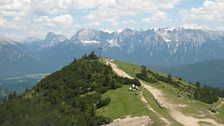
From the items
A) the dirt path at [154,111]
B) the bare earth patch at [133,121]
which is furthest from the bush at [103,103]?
the bare earth patch at [133,121]

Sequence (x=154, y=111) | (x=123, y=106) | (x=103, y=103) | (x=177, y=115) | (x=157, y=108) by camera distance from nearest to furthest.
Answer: (x=177, y=115), (x=154, y=111), (x=157, y=108), (x=123, y=106), (x=103, y=103)

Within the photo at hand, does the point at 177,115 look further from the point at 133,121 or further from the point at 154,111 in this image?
the point at 133,121

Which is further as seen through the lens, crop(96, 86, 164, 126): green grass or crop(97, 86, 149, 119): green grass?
crop(97, 86, 149, 119): green grass

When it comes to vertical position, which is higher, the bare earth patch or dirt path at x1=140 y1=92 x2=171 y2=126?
dirt path at x1=140 y1=92 x2=171 y2=126

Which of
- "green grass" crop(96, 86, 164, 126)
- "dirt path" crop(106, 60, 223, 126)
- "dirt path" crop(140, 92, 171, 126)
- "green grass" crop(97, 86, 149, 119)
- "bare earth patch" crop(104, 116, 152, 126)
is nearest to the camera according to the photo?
"dirt path" crop(140, 92, 171, 126)

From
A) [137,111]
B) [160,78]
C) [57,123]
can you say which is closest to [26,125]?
[57,123]

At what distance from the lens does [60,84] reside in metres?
172

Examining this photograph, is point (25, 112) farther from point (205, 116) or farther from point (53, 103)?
point (205, 116)

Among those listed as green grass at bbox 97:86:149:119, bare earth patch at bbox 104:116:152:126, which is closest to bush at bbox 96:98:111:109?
green grass at bbox 97:86:149:119

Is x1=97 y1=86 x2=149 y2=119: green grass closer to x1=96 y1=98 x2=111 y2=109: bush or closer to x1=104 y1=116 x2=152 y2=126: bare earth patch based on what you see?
x1=96 y1=98 x2=111 y2=109: bush

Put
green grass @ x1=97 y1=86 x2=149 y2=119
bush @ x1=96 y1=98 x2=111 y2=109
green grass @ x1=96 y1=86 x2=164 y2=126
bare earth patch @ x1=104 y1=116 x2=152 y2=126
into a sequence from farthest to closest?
bush @ x1=96 y1=98 x2=111 y2=109, green grass @ x1=97 y1=86 x2=149 y2=119, green grass @ x1=96 y1=86 x2=164 y2=126, bare earth patch @ x1=104 y1=116 x2=152 y2=126

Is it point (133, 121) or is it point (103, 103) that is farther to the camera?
point (103, 103)

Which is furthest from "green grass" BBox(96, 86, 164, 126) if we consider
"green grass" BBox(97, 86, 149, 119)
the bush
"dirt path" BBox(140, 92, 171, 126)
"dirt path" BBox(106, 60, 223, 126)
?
"dirt path" BBox(106, 60, 223, 126)

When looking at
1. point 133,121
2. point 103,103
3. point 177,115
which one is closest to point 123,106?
point 103,103
